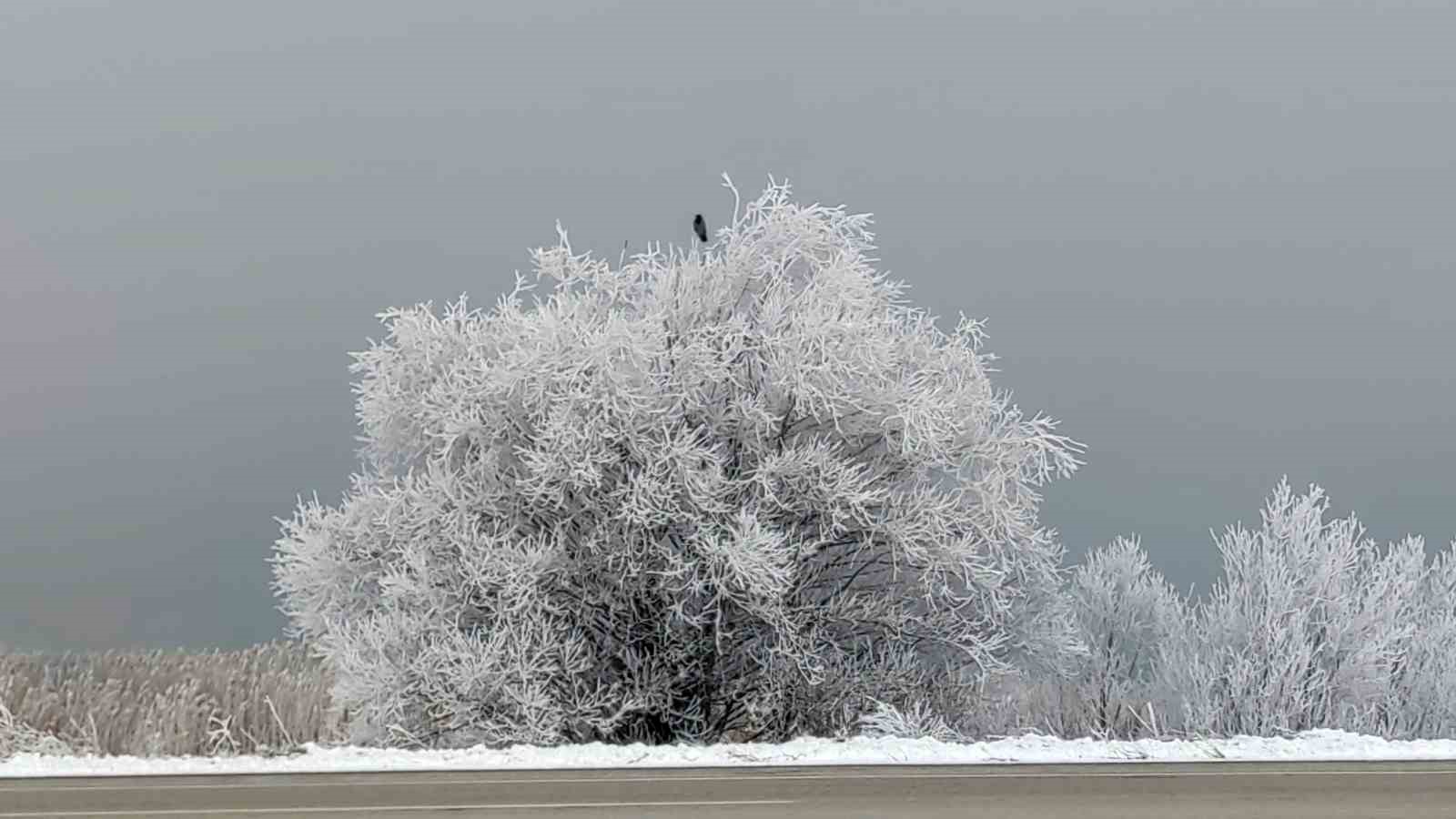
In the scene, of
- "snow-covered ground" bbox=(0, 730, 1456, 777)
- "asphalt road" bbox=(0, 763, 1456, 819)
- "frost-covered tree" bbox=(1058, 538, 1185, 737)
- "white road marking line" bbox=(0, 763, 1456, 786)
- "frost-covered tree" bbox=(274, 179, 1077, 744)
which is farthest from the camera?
"frost-covered tree" bbox=(1058, 538, 1185, 737)

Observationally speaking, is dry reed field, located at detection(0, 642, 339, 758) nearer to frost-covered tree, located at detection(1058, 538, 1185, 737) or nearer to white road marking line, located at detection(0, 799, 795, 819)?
white road marking line, located at detection(0, 799, 795, 819)

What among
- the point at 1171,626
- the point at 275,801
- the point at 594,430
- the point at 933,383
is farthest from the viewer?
the point at 1171,626

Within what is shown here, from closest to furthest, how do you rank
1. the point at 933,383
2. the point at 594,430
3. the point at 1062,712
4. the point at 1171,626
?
the point at 594,430 → the point at 933,383 → the point at 1062,712 → the point at 1171,626

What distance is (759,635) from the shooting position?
51.8 feet

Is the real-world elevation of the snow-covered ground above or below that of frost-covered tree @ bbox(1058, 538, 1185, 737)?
below

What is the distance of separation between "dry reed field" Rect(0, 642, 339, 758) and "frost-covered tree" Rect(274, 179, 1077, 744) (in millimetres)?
1005

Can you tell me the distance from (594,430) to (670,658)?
108 inches

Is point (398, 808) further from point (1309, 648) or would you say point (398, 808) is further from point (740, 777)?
point (1309, 648)

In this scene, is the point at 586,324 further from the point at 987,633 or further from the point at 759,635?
the point at 987,633

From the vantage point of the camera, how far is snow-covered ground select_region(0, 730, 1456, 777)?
12242mm

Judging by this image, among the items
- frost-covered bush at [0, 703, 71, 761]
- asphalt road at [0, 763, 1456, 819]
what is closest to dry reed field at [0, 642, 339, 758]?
frost-covered bush at [0, 703, 71, 761]

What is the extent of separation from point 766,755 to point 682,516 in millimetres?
3282

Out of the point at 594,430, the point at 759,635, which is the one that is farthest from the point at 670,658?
the point at 594,430

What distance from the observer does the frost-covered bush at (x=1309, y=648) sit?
56.9ft
